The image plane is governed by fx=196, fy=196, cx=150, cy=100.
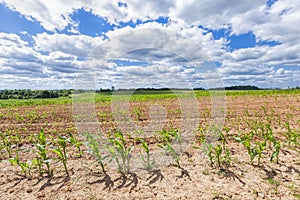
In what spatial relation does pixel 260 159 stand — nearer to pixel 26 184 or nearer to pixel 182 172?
pixel 182 172

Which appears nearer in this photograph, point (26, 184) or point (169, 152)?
point (26, 184)

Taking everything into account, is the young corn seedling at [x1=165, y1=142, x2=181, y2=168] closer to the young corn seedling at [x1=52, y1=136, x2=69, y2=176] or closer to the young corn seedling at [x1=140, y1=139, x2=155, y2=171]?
the young corn seedling at [x1=140, y1=139, x2=155, y2=171]

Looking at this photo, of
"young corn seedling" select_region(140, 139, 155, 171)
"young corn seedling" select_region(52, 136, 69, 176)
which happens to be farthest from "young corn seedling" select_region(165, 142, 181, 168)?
"young corn seedling" select_region(52, 136, 69, 176)

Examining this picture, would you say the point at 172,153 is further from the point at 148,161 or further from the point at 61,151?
the point at 61,151

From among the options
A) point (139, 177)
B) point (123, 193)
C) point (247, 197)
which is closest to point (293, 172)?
point (247, 197)

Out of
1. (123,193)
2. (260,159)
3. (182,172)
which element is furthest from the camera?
(260,159)

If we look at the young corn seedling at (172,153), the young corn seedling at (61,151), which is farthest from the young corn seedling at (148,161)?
the young corn seedling at (61,151)

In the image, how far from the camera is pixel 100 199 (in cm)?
304

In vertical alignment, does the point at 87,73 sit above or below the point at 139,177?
above

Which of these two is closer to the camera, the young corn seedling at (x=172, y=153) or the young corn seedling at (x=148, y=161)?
the young corn seedling at (x=148, y=161)

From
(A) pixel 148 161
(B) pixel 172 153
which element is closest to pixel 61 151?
(A) pixel 148 161

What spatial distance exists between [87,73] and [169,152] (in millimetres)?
2811

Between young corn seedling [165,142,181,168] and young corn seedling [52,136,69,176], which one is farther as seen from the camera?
young corn seedling [165,142,181,168]

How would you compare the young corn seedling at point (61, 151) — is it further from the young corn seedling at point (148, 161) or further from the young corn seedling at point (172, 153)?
the young corn seedling at point (172, 153)
